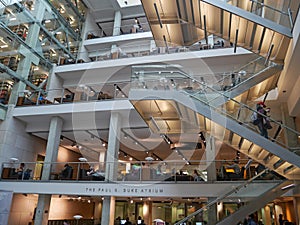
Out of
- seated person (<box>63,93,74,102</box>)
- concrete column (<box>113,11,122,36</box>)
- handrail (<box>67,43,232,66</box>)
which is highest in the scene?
concrete column (<box>113,11,122,36</box>)

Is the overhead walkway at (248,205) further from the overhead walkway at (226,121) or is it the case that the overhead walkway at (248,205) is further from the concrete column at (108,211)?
the concrete column at (108,211)

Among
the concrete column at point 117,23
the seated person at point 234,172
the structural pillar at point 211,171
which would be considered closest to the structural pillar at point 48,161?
the structural pillar at point 211,171

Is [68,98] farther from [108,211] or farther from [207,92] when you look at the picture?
[207,92]

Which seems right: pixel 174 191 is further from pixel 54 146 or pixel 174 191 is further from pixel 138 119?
pixel 54 146

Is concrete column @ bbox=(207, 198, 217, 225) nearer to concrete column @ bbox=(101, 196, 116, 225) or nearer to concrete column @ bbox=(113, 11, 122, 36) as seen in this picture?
concrete column @ bbox=(101, 196, 116, 225)

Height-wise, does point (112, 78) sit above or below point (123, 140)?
above

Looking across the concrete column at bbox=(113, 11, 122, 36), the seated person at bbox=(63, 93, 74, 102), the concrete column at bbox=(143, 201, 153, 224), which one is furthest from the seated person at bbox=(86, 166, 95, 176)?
the concrete column at bbox=(113, 11, 122, 36)

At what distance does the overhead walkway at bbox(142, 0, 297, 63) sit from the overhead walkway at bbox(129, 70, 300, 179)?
1469mm

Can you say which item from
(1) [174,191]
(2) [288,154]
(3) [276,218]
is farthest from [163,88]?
(3) [276,218]

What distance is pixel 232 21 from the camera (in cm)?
638

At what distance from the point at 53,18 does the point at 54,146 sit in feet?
31.1

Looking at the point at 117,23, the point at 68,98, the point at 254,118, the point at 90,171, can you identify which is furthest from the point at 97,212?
the point at 254,118

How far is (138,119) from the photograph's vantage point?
Result: 13.0 meters

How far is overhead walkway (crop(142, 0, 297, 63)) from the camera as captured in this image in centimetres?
602
